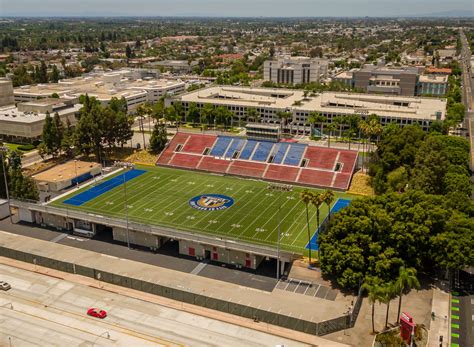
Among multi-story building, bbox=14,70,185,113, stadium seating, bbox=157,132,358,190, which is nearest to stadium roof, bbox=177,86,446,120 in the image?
multi-story building, bbox=14,70,185,113

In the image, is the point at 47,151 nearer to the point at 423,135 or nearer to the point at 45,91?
the point at 45,91

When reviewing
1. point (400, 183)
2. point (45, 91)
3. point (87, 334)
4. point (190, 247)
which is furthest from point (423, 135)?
point (45, 91)

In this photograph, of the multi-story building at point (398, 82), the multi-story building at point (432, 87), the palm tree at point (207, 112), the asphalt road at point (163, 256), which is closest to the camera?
the asphalt road at point (163, 256)

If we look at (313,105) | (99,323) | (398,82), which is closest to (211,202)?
(99,323)

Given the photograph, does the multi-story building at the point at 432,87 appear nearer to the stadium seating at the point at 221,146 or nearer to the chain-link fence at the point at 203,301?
the stadium seating at the point at 221,146

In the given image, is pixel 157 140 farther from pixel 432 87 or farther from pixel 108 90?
pixel 432 87

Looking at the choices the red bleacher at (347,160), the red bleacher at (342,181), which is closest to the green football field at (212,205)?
the red bleacher at (342,181)
